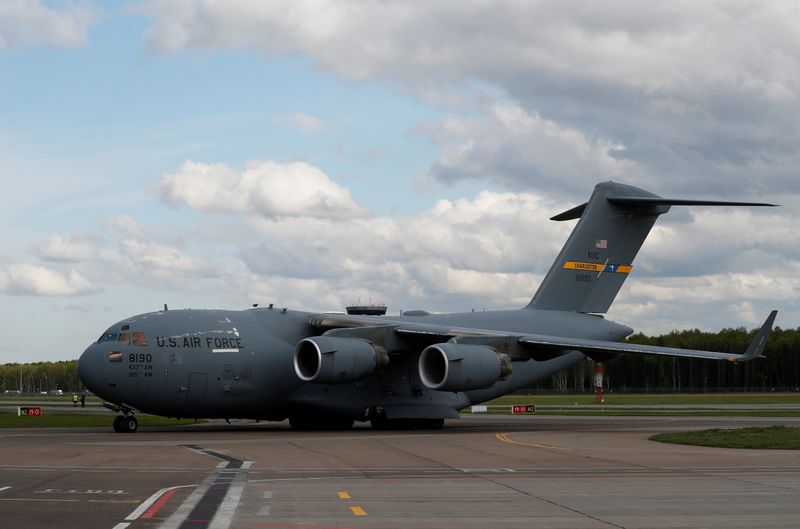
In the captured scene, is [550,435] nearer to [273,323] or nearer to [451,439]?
[451,439]

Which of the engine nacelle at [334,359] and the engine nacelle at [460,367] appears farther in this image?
the engine nacelle at [460,367]

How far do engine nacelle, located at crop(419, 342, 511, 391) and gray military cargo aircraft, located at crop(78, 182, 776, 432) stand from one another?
0.04m

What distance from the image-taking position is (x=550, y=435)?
31500 mm

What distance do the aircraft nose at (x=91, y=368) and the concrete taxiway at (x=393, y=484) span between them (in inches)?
161

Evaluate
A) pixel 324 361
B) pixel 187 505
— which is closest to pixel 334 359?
pixel 324 361

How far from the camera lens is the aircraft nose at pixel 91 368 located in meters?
33.0

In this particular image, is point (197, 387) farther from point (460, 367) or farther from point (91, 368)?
point (460, 367)

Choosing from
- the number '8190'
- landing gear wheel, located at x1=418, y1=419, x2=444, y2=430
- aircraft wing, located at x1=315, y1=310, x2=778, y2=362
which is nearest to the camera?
the number '8190'

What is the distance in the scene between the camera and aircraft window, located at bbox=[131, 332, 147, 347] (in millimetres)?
33469

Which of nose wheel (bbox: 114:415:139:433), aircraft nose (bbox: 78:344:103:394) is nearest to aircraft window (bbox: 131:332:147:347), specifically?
aircraft nose (bbox: 78:344:103:394)

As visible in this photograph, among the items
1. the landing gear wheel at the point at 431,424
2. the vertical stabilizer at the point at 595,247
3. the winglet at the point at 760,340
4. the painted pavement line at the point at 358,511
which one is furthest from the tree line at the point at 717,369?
the painted pavement line at the point at 358,511

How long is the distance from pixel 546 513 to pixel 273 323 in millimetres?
23895

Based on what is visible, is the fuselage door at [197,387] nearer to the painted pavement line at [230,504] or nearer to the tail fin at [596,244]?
the tail fin at [596,244]

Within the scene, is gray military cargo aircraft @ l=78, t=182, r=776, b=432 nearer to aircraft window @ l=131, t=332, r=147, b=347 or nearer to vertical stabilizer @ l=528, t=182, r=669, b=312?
aircraft window @ l=131, t=332, r=147, b=347
